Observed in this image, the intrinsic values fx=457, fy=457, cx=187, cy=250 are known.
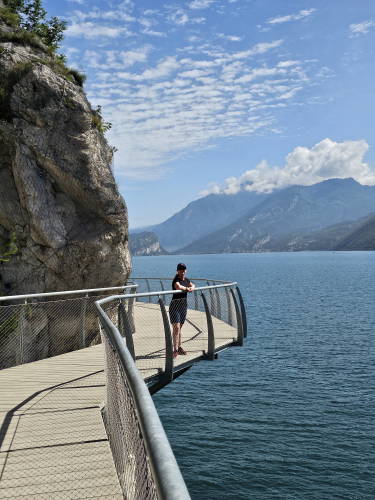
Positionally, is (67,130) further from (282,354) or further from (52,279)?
(282,354)

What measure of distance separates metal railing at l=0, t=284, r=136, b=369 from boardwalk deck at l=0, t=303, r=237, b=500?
73 cm

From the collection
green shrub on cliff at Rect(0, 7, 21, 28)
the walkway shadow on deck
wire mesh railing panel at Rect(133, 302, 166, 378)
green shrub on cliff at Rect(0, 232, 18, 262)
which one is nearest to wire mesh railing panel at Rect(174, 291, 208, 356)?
wire mesh railing panel at Rect(133, 302, 166, 378)

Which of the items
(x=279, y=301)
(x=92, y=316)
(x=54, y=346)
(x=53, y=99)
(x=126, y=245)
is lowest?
(x=279, y=301)

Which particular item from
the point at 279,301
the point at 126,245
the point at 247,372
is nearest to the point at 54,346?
the point at 126,245

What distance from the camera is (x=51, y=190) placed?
15797mm

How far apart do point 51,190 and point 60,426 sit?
37.4ft

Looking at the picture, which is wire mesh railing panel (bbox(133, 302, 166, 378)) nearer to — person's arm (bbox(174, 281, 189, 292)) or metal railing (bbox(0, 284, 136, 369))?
person's arm (bbox(174, 281, 189, 292))

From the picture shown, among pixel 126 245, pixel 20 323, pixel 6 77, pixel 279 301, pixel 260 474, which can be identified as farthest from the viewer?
pixel 279 301

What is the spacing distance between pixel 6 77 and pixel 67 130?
2683 millimetres

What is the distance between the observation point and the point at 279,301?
49562 mm

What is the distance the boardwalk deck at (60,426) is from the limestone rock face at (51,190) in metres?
5.24

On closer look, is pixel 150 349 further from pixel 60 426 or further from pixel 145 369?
pixel 60 426

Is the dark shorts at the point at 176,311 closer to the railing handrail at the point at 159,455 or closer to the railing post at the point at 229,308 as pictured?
the railing post at the point at 229,308

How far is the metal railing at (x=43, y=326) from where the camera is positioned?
9805mm
